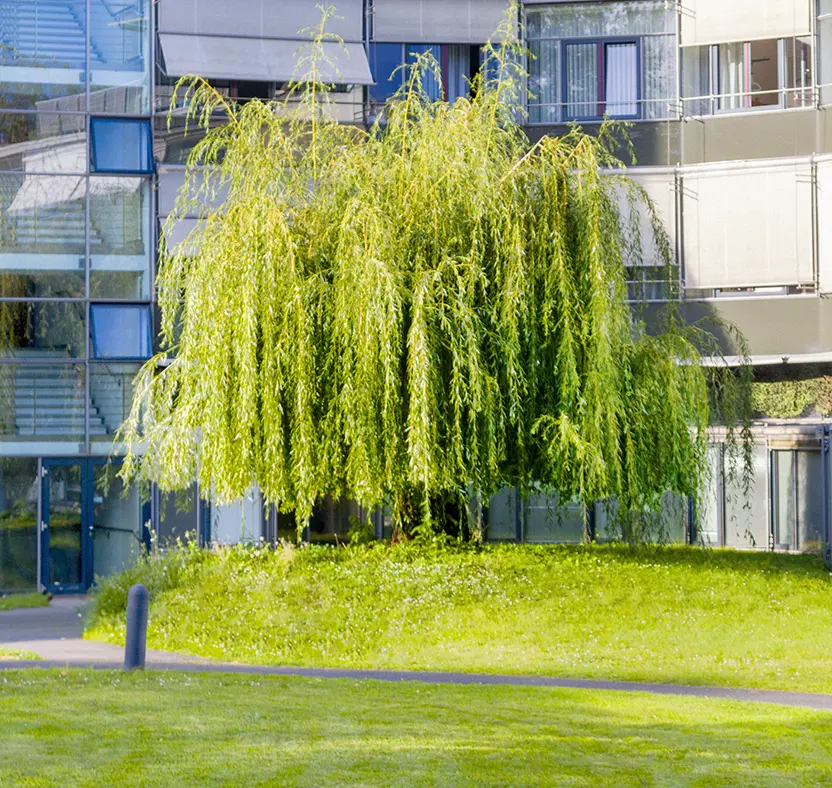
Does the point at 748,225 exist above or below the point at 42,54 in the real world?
below

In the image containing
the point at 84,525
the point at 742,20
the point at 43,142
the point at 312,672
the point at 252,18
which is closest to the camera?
the point at 312,672

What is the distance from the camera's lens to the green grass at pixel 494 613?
15.1 meters

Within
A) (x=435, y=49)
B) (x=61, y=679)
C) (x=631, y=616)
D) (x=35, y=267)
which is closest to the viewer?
(x=61, y=679)

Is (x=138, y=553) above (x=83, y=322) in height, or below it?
below

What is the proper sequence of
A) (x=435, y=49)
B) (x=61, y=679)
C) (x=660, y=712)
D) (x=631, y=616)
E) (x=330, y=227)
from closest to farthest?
1. (x=660, y=712)
2. (x=61, y=679)
3. (x=631, y=616)
4. (x=330, y=227)
5. (x=435, y=49)

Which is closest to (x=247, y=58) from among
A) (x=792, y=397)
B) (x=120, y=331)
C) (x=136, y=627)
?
(x=120, y=331)

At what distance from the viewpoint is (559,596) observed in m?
17.0

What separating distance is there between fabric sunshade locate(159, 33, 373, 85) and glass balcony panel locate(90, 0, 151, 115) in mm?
559

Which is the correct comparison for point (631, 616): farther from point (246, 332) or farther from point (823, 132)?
point (823, 132)

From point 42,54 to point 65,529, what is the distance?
798 centimetres

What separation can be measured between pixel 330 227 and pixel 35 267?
25.5 ft

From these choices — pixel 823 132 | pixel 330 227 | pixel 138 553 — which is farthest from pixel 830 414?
pixel 138 553

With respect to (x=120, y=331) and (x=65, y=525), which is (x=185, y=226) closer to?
(x=120, y=331)

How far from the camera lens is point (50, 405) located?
2364cm
